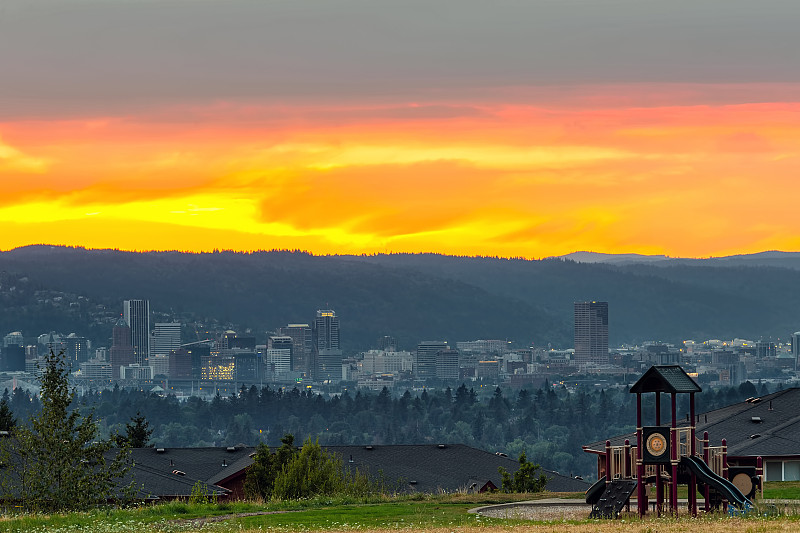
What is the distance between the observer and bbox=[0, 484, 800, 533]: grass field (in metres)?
32.6

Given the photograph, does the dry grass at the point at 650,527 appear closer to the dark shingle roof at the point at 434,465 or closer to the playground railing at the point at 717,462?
the playground railing at the point at 717,462

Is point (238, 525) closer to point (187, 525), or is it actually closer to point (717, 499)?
point (187, 525)

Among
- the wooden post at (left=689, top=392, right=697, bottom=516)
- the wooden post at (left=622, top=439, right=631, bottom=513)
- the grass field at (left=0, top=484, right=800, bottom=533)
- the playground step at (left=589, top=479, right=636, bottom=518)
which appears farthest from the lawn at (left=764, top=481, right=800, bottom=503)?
the playground step at (left=589, top=479, right=636, bottom=518)

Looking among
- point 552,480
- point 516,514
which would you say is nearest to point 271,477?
point 516,514

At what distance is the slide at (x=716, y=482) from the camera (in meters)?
37.8

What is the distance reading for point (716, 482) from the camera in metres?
38.2

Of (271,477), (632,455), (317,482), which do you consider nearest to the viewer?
(632,455)

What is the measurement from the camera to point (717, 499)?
128 feet

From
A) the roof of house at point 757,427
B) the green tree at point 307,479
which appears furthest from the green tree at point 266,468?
the roof of house at point 757,427

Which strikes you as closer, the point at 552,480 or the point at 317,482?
the point at 317,482

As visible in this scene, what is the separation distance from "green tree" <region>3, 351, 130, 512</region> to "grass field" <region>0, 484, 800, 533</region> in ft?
4.16

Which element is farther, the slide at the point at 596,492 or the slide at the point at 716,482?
the slide at the point at 596,492

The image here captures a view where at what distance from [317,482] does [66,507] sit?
11.3m

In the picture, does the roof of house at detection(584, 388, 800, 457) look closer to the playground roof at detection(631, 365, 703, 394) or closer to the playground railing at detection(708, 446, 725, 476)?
the playground railing at detection(708, 446, 725, 476)
